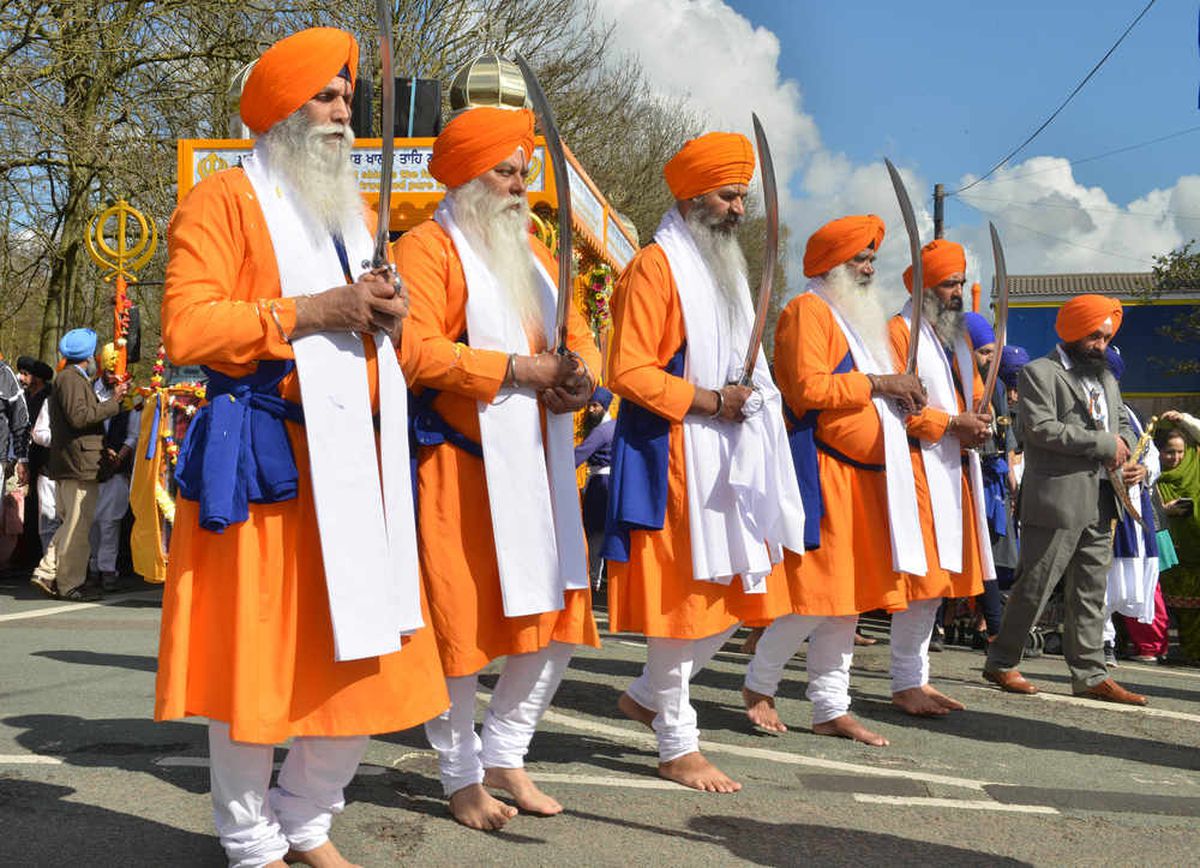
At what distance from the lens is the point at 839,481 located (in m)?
5.44

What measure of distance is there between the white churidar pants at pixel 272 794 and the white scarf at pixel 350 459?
1.02ft

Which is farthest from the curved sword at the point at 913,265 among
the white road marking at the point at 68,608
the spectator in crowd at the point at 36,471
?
the spectator in crowd at the point at 36,471

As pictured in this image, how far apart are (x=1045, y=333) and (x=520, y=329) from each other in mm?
29273

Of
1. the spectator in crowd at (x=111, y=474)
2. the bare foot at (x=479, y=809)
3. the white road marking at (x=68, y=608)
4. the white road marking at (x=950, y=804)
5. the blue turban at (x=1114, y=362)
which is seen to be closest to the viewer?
the bare foot at (x=479, y=809)

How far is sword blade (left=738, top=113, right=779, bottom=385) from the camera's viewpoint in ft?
15.1

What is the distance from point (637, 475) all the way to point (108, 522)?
23.1ft

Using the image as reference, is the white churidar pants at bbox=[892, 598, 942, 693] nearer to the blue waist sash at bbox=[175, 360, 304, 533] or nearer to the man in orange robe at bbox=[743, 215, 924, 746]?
the man in orange robe at bbox=[743, 215, 924, 746]

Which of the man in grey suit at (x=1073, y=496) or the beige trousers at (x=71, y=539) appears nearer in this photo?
the man in grey suit at (x=1073, y=496)

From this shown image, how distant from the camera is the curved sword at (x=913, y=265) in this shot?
579 centimetres

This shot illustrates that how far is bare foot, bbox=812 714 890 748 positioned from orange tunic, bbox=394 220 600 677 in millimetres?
1719

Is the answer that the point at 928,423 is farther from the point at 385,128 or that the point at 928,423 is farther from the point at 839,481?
the point at 385,128

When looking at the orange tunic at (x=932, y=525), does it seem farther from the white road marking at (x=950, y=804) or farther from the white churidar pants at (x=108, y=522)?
the white churidar pants at (x=108, y=522)

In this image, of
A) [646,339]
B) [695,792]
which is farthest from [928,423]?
[695,792]

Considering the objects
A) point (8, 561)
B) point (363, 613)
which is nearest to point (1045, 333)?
point (8, 561)
